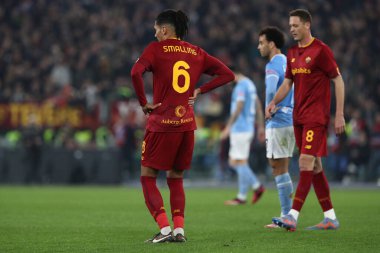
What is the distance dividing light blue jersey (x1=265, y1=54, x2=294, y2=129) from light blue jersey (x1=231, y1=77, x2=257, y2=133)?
453cm

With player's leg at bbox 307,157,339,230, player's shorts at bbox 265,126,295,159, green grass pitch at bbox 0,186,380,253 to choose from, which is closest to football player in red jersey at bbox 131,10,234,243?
green grass pitch at bbox 0,186,380,253

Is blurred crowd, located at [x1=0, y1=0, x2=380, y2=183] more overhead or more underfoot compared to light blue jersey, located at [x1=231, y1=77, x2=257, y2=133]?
more overhead

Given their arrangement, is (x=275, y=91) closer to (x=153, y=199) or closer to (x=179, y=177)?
(x=179, y=177)

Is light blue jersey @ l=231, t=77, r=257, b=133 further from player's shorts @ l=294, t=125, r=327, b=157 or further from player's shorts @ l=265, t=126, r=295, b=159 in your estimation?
player's shorts @ l=294, t=125, r=327, b=157

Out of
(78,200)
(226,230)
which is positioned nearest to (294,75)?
(226,230)

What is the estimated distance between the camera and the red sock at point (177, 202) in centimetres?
913

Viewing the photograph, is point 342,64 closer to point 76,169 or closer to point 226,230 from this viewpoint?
point 76,169

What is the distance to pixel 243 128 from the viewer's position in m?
16.8

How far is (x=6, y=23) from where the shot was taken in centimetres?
3244

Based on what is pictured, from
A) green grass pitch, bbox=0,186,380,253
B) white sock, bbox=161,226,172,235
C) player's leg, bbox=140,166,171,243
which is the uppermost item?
player's leg, bbox=140,166,171,243

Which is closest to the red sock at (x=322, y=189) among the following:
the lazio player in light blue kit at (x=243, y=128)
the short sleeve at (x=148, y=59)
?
the short sleeve at (x=148, y=59)

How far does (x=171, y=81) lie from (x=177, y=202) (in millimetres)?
1270

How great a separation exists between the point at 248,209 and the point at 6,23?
2016 centimetres

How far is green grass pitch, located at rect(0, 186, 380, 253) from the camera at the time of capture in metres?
8.69
